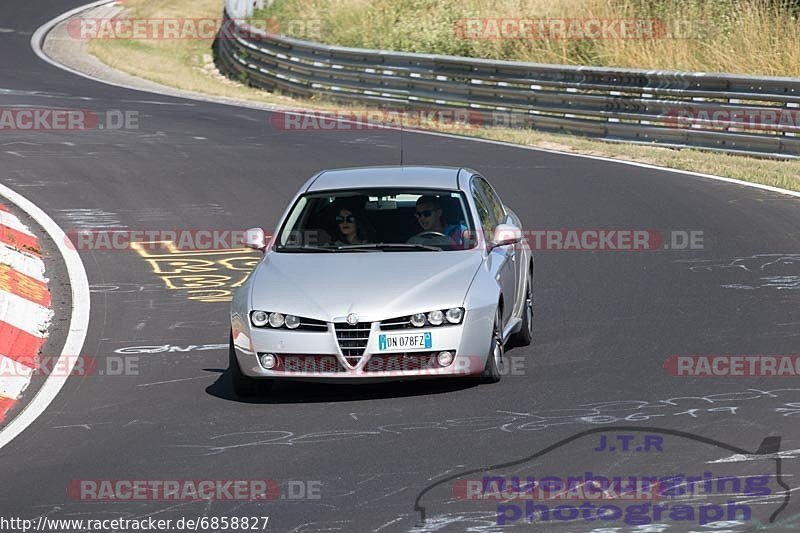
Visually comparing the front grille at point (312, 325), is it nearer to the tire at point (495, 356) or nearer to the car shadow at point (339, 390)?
the car shadow at point (339, 390)

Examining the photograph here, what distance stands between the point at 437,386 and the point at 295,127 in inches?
633

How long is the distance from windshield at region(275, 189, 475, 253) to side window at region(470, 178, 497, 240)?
18 centimetres

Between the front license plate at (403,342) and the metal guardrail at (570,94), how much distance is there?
42.0ft

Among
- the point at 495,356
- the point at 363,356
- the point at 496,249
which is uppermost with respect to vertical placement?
the point at 496,249

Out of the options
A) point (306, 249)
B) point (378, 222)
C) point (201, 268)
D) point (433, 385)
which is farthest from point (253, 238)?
point (201, 268)

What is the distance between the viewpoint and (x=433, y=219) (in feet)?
34.6

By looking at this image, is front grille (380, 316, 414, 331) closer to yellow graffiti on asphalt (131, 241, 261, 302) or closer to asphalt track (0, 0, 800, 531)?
asphalt track (0, 0, 800, 531)

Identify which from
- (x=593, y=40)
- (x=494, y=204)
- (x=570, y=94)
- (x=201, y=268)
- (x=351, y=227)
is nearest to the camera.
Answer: (x=351, y=227)

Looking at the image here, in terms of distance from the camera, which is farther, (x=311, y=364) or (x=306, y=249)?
(x=306, y=249)

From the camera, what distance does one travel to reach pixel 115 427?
894 centimetres

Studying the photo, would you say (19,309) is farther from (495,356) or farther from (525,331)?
(495,356)

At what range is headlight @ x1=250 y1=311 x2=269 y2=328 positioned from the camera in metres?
9.46

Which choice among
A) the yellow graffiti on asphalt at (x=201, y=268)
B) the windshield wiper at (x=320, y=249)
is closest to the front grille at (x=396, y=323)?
the windshield wiper at (x=320, y=249)

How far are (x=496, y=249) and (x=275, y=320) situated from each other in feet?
6.39
